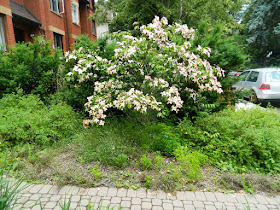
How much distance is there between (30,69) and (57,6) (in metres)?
10.0

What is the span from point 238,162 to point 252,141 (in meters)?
0.46

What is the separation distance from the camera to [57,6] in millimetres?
13805

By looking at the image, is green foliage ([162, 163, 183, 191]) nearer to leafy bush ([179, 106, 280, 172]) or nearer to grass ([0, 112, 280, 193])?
grass ([0, 112, 280, 193])

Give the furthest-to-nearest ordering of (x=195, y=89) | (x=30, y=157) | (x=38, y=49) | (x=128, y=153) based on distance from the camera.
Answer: (x=38, y=49), (x=195, y=89), (x=128, y=153), (x=30, y=157)

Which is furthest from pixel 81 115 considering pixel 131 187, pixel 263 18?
pixel 263 18

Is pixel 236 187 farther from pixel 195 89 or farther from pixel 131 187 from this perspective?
pixel 195 89

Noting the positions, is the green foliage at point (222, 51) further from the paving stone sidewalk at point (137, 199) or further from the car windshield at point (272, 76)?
the car windshield at point (272, 76)

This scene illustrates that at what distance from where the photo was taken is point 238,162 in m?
3.52

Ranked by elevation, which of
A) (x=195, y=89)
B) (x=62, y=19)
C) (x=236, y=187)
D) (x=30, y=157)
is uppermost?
(x=62, y=19)

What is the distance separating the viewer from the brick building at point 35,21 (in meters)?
9.27

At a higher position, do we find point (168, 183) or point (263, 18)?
point (263, 18)

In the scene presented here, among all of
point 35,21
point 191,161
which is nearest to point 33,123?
point 191,161

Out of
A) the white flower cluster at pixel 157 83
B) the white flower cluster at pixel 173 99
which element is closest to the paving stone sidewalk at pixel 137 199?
the white flower cluster at pixel 173 99

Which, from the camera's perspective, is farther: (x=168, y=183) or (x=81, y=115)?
(x=81, y=115)
